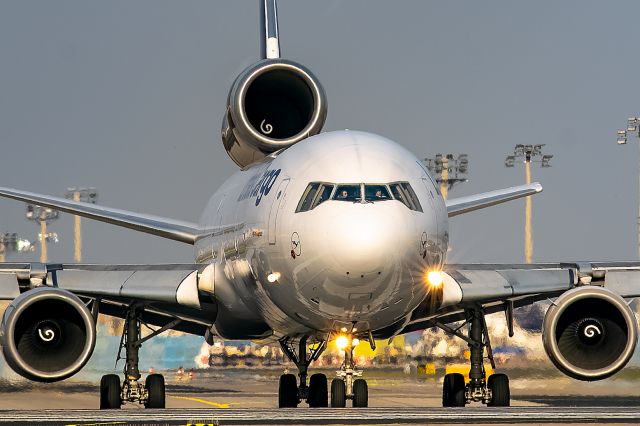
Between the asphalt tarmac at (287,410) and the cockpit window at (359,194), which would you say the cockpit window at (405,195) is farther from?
the asphalt tarmac at (287,410)

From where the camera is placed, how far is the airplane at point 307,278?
813 inches

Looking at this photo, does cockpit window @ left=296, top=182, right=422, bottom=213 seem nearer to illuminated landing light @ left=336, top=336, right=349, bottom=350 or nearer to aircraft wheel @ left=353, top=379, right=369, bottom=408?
illuminated landing light @ left=336, top=336, right=349, bottom=350

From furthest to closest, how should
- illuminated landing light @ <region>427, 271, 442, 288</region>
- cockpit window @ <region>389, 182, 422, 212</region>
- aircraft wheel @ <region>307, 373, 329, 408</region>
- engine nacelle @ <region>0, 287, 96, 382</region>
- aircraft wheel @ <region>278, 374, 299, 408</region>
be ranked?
aircraft wheel @ <region>278, 374, 299, 408</region> < aircraft wheel @ <region>307, 373, 329, 408</region> < engine nacelle @ <region>0, 287, 96, 382</region> < illuminated landing light @ <region>427, 271, 442, 288</region> < cockpit window @ <region>389, 182, 422, 212</region>

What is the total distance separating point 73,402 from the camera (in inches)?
1419

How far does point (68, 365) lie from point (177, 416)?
2.57m

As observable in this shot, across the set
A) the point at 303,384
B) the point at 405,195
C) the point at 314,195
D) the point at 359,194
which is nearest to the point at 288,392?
the point at 303,384

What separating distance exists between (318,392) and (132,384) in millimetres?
3348

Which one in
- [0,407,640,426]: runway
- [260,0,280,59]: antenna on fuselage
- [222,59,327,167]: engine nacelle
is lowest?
[0,407,640,426]: runway

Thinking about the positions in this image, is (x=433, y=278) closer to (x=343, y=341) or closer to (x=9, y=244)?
(x=343, y=341)

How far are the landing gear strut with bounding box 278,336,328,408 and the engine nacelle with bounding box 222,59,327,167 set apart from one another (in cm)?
408

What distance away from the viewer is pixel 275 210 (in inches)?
870

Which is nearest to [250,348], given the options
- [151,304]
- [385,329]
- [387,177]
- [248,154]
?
[248,154]

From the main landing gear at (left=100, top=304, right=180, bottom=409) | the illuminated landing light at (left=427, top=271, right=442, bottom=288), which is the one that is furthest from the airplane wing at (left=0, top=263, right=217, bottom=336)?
the illuminated landing light at (left=427, top=271, right=442, bottom=288)

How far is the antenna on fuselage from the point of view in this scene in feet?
118
